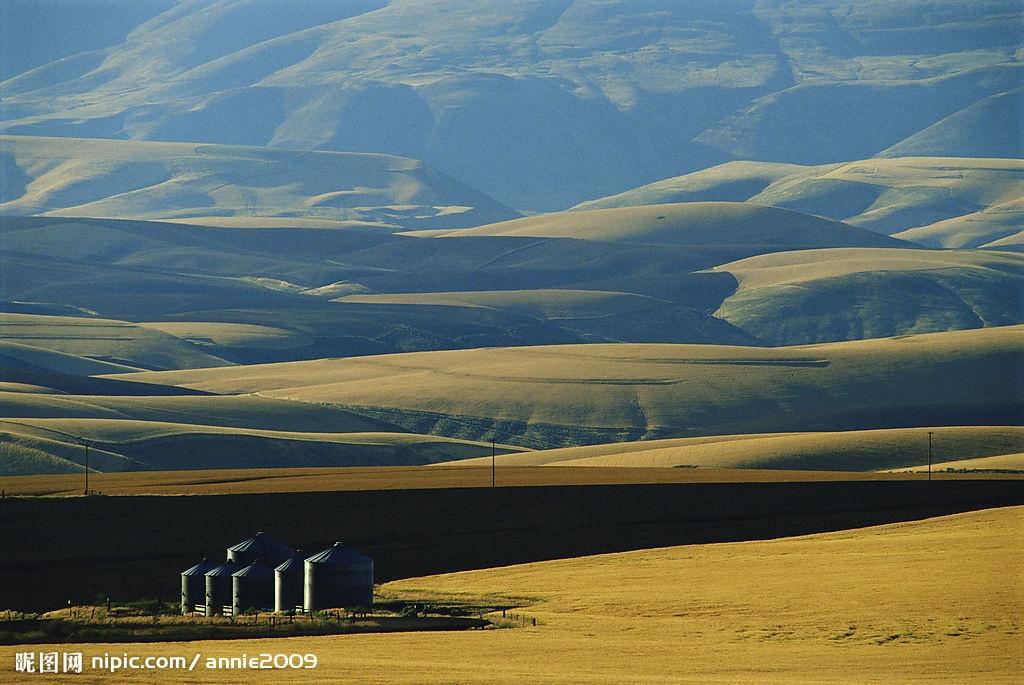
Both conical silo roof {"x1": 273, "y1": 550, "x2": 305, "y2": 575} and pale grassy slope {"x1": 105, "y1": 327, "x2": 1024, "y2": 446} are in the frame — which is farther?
pale grassy slope {"x1": 105, "y1": 327, "x2": 1024, "y2": 446}

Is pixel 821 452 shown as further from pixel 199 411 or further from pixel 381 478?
pixel 199 411

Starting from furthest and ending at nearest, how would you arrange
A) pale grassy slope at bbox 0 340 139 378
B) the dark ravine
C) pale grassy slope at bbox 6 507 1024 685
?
1. pale grassy slope at bbox 0 340 139 378
2. the dark ravine
3. pale grassy slope at bbox 6 507 1024 685

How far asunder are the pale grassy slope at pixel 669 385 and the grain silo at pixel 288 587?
269 ft

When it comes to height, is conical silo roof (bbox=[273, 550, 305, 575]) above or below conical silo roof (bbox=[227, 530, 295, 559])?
below

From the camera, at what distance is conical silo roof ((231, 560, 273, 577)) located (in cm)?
5828

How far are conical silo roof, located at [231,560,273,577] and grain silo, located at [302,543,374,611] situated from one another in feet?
8.07

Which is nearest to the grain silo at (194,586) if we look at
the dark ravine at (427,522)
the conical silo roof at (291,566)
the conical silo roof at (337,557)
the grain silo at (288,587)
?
the conical silo roof at (291,566)

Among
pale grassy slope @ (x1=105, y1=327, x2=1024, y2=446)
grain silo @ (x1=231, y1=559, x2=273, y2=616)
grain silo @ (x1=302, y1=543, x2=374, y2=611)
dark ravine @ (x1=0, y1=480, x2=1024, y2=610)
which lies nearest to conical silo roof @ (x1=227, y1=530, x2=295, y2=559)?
grain silo @ (x1=231, y1=559, x2=273, y2=616)

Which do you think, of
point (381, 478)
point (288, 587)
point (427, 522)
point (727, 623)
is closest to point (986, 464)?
point (381, 478)

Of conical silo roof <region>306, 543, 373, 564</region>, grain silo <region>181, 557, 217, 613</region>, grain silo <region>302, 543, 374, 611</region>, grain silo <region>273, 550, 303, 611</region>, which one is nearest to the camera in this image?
grain silo <region>302, 543, 374, 611</region>

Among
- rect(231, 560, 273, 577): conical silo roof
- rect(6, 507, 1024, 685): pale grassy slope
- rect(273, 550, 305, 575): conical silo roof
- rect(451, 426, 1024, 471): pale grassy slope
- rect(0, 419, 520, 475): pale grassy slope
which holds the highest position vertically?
rect(0, 419, 520, 475): pale grassy slope

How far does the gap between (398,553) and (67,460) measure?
1930 inches

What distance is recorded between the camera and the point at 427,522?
7594 centimetres

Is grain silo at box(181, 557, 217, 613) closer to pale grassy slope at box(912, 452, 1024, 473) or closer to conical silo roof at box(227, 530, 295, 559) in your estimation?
conical silo roof at box(227, 530, 295, 559)
